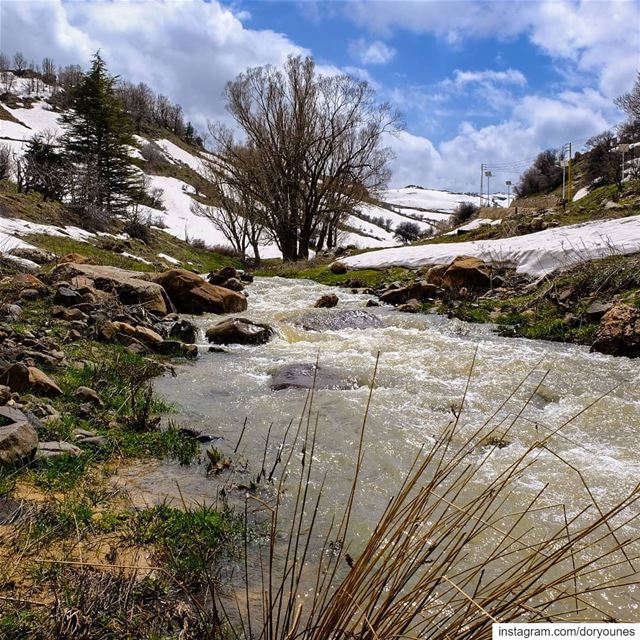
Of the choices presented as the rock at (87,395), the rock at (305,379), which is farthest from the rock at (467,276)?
the rock at (87,395)

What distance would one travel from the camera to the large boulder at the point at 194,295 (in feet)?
39.0

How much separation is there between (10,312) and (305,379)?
15.7ft

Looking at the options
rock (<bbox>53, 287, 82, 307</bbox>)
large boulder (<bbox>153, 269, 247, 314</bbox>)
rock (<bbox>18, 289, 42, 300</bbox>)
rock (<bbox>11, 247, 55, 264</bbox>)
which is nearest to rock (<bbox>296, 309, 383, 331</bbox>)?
large boulder (<bbox>153, 269, 247, 314</bbox>)

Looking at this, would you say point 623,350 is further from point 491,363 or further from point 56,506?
point 56,506

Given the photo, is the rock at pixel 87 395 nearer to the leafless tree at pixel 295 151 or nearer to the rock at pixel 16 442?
the rock at pixel 16 442

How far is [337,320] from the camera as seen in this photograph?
10.8m

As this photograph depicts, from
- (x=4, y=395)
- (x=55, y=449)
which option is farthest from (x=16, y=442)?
(x=4, y=395)

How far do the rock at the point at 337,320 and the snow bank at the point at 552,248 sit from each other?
523 centimetres

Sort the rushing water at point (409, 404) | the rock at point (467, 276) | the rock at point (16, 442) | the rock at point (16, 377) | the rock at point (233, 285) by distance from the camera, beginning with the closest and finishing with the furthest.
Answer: the rock at point (16, 442)
the rushing water at point (409, 404)
the rock at point (16, 377)
the rock at point (467, 276)
the rock at point (233, 285)

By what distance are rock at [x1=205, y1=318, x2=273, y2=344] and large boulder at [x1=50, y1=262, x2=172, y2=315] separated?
1733 mm

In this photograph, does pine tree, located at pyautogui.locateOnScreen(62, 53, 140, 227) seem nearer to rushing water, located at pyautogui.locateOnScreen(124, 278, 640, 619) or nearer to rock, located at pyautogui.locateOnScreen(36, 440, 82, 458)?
rushing water, located at pyautogui.locateOnScreen(124, 278, 640, 619)

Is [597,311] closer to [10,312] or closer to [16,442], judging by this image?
[16,442]

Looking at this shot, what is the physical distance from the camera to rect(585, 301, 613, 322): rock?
898cm

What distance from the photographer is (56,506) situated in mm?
2904
